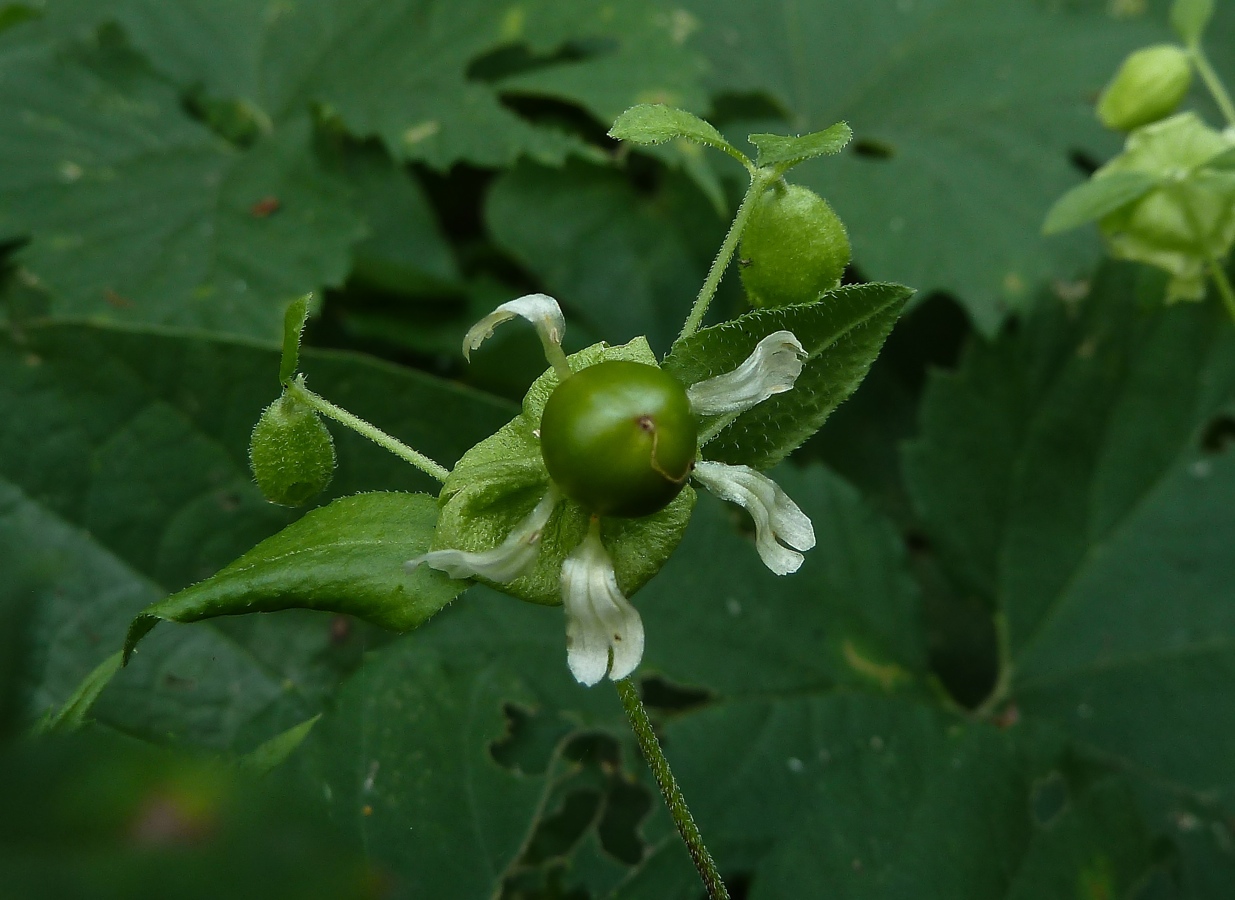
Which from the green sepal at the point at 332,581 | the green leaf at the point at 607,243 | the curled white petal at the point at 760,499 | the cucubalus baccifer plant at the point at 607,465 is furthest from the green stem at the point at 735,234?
the green leaf at the point at 607,243

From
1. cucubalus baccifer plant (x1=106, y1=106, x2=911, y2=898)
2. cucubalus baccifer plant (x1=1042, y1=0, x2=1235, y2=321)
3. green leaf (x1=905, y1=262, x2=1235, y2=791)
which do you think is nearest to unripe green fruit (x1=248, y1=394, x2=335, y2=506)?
cucubalus baccifer plant (x1=106, y1=106, x2=911, y2=898)

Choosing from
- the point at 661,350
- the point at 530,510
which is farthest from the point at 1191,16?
the point at 530,510

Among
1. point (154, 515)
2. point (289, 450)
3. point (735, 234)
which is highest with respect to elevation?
point (735, 234)

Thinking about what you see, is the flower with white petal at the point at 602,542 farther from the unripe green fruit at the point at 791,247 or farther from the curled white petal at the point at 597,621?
the unripe green fruit at the point at 791,247

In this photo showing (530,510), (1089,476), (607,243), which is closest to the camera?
(530,510)

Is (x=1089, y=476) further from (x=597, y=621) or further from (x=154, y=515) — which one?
(x=154, y=515)

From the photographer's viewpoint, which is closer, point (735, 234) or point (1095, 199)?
point (735, 234)

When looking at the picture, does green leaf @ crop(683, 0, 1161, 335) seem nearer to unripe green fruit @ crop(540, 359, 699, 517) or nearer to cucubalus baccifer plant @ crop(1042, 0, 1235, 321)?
cucubalus baccifer plant @ crop(1042, 0, 1235, 321)
